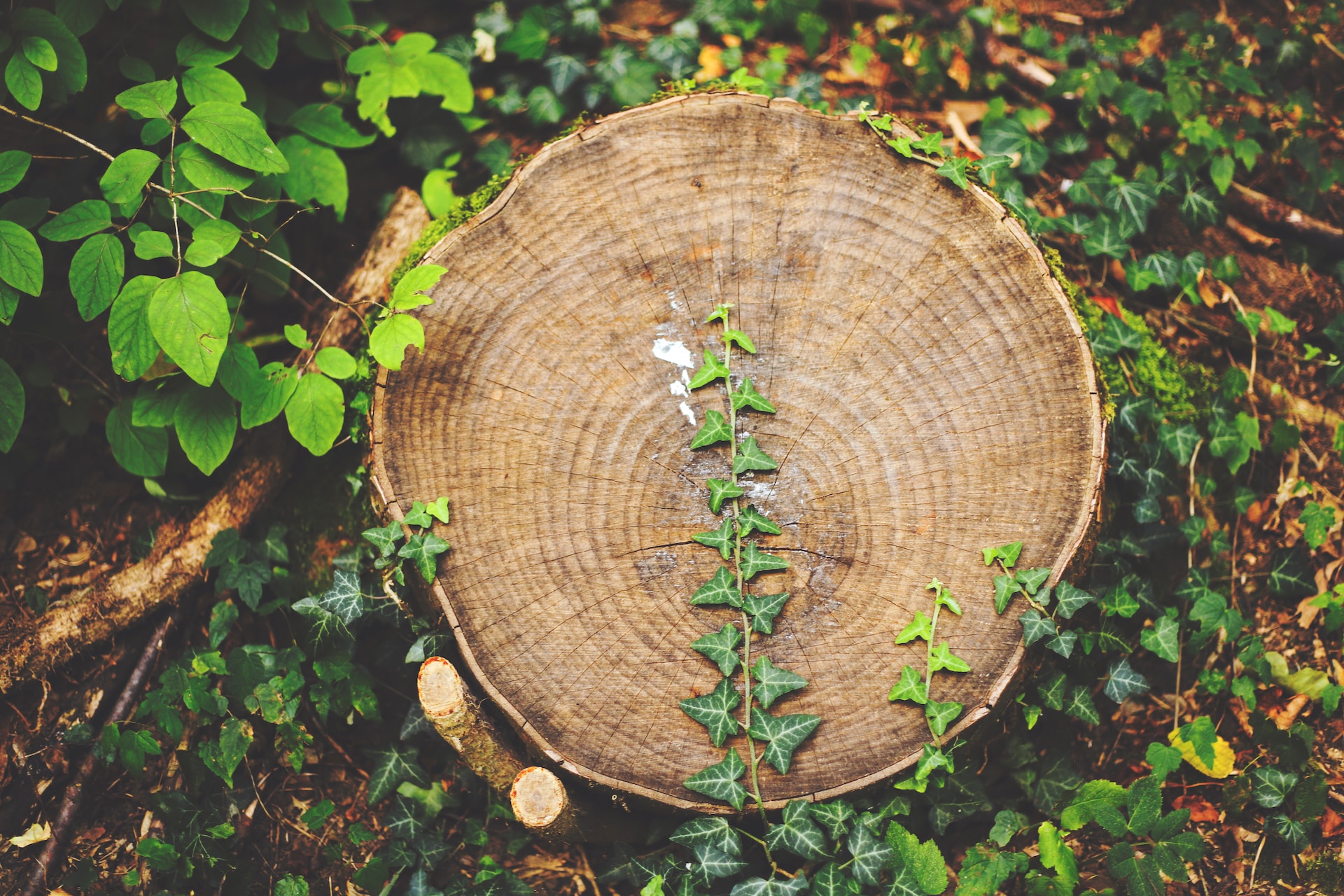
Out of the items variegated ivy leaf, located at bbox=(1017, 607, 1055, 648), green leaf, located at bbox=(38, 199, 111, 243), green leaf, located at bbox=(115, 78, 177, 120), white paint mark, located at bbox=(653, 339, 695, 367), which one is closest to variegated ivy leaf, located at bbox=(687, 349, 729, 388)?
white paint mark, located at bbox=(653, 339, 695, 367)

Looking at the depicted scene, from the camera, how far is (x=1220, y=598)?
2.40 meters

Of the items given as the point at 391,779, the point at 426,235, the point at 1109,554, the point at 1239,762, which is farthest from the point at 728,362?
the point at 1239,762

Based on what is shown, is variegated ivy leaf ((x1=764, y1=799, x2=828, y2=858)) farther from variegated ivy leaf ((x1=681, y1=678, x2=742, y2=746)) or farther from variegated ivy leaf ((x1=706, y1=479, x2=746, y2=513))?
variegated ivy leaf ((x1=706, y1=479, x2=746, y2=513))

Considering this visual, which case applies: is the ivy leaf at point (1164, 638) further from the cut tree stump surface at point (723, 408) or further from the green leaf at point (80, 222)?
the green leaf at point (80, 222)

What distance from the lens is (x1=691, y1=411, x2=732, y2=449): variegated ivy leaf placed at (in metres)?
2.04

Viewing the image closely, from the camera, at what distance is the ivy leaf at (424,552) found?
6.49ft

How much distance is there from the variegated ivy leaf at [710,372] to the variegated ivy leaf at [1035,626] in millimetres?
1016

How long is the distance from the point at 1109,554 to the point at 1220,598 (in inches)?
16.3

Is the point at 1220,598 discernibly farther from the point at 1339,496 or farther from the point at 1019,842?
the point at 1019,842

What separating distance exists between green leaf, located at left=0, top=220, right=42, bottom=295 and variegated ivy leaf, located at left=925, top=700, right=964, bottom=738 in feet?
8.36

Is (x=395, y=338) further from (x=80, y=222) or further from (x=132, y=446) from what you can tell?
(x=132, y=446)

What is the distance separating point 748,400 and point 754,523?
33cm

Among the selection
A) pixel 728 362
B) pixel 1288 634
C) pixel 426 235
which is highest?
pixel 426 235

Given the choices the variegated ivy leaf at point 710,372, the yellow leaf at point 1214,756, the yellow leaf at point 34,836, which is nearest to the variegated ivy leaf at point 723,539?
the variegated ivy leaf at point 710,372
